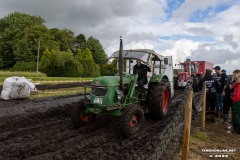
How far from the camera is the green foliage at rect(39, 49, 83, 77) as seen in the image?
39037 mm

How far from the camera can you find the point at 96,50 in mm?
62250

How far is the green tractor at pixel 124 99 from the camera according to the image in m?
6.24

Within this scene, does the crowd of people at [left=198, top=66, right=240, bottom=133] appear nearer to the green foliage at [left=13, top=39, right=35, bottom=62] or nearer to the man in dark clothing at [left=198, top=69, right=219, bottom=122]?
the man in dark clothing at [left=198, top=69, right=219, bottom=122]

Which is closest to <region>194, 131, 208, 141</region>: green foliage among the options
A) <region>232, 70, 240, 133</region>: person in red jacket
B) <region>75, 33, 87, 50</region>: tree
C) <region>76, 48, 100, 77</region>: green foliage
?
<region>232, 70, 240, 133</region>: person in red jacket

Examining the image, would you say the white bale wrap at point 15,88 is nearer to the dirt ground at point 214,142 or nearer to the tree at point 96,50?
the dirt ground at point 214,142

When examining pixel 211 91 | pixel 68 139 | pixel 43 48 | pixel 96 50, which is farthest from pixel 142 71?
pixel 96 50

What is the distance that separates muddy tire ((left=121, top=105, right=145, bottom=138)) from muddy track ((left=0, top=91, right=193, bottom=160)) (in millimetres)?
177

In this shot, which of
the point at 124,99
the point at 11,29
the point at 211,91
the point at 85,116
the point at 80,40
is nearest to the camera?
the point at 124,99

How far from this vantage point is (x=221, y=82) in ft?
26.6

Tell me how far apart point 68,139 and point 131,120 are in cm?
160

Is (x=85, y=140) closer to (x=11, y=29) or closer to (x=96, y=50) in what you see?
(x=11, y=29)

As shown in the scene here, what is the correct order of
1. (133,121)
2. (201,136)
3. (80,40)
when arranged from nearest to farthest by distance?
(201,136), (133,121), (80,40)

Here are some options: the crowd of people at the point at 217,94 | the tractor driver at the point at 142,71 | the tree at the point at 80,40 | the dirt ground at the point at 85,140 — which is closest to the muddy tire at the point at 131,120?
the dirt ground at the point at 85,140

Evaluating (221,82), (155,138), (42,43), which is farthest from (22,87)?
(42,43)
